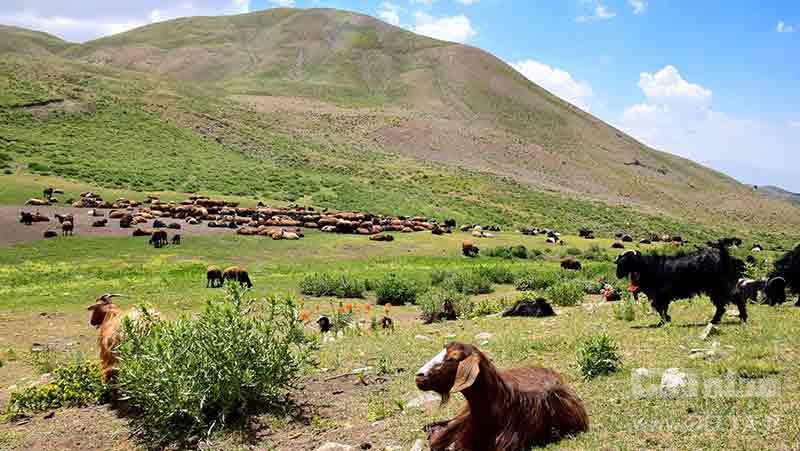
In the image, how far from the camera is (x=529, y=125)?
11569 centimetres

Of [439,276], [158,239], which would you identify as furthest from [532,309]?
[158,239]

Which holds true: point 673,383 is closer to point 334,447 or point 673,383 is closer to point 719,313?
point 334,447

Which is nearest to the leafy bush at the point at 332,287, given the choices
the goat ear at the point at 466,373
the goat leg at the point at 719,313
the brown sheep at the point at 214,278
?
the brown sheep at the point at 214,278

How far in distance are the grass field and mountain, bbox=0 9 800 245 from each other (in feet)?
111

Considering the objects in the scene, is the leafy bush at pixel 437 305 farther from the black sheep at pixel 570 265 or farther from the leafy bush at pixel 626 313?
the black sheep at pixel 570 265

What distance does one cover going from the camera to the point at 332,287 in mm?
20047

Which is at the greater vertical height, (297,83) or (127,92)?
(297,83)

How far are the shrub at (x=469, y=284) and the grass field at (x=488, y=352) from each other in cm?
52

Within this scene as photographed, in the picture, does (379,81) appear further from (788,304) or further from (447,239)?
(788,304)

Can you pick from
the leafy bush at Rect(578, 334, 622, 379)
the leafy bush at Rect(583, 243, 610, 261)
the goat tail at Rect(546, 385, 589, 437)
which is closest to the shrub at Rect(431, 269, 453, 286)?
the leafy bush at Rect(583, 243, 610, 261)

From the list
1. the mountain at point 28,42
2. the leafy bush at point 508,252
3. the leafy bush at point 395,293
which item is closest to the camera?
the leafy bush at point 395,293

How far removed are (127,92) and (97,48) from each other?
94569mm

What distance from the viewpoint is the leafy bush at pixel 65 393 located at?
8820mm

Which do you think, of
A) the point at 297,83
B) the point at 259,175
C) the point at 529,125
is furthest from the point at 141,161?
the point at 529,125
